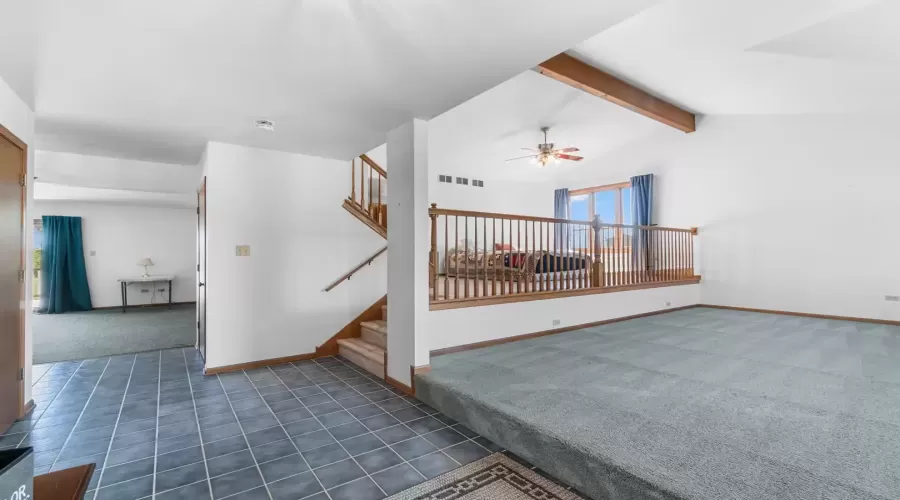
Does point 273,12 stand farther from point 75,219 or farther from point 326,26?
point 75,219

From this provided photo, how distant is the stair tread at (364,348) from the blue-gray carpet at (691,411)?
792mm

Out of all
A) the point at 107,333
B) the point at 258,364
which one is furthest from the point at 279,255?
the point at 107,333

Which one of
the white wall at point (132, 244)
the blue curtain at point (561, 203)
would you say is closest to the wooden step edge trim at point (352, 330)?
the blue curtain at point (561, 203)

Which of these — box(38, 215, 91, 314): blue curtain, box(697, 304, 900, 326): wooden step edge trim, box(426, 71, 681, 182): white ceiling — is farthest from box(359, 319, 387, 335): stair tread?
box(38, 215, 91, 314): blue curtain

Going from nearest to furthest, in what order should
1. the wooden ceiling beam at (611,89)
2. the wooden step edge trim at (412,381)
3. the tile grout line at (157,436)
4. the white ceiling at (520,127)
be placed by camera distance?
the tile grout line at (157,436), the wooden step edge trim at (412,381), the wooden ceiling beam at (611,89), the white ceiling at (520,127)

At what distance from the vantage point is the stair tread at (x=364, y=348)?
3.99 m

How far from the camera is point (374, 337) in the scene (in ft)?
14.8

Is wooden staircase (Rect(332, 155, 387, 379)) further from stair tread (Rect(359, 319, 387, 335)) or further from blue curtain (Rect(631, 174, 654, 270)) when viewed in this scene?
blue curtain (Rect(631, 174, 654, 270))

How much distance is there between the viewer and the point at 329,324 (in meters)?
4.79

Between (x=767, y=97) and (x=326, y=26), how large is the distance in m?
6.55

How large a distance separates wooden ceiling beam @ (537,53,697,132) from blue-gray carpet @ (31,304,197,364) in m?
6.15

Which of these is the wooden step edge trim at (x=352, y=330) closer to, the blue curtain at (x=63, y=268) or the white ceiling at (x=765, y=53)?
the white ceiling at (x=765, y=53)

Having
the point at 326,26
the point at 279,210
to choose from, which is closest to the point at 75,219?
the point at 279,210

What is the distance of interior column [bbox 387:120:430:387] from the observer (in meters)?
3.34
